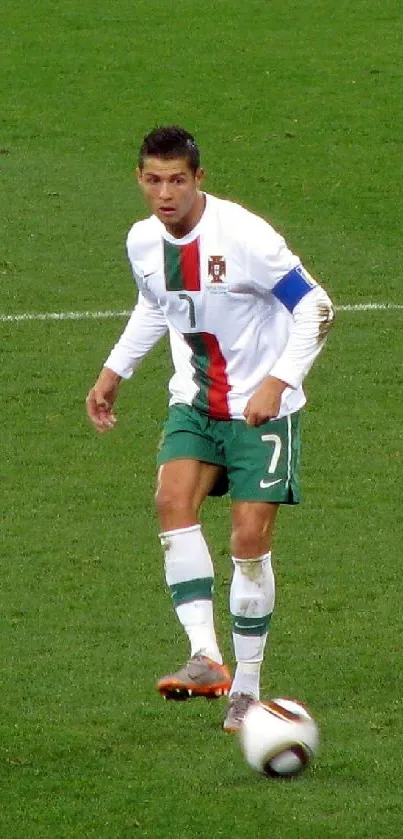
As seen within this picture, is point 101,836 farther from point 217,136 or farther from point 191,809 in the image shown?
point 217,136

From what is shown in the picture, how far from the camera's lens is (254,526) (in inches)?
277

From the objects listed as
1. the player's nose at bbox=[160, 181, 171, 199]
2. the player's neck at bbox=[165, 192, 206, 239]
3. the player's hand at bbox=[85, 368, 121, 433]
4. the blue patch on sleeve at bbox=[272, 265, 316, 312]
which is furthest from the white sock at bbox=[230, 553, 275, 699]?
the player's nose at bbox=[160, 181, 171, 199]

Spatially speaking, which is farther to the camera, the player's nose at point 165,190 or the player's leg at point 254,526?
the player's leg at point 254,526

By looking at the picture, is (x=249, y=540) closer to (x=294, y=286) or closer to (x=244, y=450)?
(x=244, y=450)

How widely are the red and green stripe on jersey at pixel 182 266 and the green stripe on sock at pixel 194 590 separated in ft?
3.51

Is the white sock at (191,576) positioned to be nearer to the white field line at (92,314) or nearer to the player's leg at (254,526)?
the player's leg at (254,526)

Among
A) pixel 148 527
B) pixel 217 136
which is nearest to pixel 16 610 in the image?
pixel 148 527

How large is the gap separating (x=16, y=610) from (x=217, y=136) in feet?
32.9

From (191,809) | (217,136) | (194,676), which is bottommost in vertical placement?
(217,136)

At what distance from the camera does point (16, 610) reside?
28.9ft

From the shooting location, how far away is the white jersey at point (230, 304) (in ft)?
22.5

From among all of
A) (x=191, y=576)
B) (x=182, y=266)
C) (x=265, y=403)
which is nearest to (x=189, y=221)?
(x=182, y=266)

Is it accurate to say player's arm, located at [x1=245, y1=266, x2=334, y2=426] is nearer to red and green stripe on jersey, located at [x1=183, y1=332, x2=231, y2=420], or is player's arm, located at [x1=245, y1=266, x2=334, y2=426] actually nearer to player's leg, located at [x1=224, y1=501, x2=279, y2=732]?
red and green stripe on jersey, located at [x1=183, y1=332, x2=231, y2=420]

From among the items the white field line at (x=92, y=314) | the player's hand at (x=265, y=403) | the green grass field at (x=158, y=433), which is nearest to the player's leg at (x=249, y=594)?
the green grass field at (x=158, y=433)
